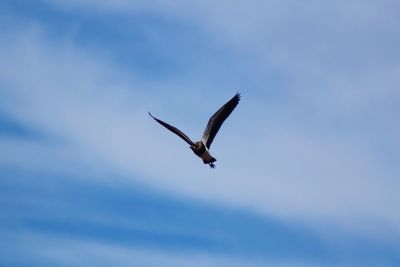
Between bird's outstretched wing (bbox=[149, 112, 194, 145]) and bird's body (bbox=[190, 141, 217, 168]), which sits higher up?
bird's outstretched wing (bbox=[149, 112, 194, 145])

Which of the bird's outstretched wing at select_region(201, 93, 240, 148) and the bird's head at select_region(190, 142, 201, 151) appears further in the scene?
the bird's head at select_region(190, 142, 201, 151)

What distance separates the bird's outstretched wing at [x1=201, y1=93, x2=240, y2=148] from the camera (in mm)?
35000

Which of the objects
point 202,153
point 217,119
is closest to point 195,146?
point 202,153

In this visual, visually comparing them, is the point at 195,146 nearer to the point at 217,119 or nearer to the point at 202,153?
the point at 202,153

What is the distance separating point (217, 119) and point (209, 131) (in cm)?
91

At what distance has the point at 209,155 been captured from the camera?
35188 mm

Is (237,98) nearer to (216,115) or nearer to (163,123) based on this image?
(216,115)

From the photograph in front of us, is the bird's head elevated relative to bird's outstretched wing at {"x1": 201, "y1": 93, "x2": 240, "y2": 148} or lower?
lower

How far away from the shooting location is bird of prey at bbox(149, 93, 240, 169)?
35.0 metres

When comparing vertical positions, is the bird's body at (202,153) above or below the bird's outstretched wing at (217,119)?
below

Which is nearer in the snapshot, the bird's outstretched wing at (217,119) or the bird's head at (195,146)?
the bird's outstretched wing at (217,119)

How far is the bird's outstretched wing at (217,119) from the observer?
35.0m

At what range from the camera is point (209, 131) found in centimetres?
3603

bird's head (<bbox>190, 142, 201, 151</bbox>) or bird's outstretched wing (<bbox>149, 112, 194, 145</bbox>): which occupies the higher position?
bird's outstretched wing (<bbox>149, 112, 194, 145</bbox>)
